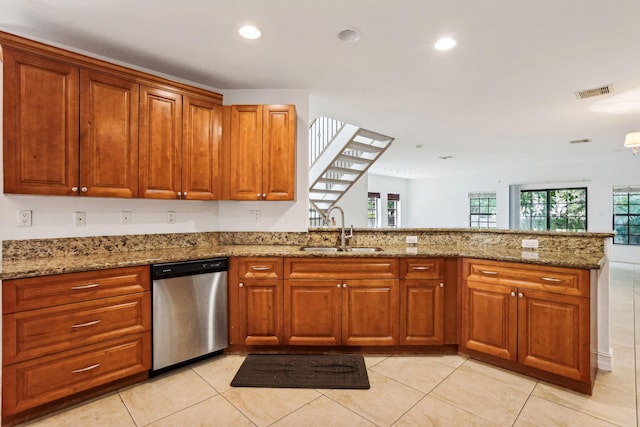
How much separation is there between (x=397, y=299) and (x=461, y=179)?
8816 millimetres

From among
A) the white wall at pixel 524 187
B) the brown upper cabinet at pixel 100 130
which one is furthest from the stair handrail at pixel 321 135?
the white wall at pixel 524 187

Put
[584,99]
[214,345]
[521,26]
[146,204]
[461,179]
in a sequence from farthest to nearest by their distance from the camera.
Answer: [461,179] < [584,99] < [146,204] < [214,345] < [521,26]

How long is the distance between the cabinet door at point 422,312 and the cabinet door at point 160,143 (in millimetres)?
2146

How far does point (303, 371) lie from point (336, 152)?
11.9 feet

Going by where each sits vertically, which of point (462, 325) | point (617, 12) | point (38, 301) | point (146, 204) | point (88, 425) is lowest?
point (88, 425)

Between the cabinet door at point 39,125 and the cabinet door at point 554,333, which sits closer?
the cabinet door at point 39,125

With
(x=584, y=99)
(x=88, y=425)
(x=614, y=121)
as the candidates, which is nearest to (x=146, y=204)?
(x=88, y=425)

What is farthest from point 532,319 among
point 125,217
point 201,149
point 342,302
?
point 125,217

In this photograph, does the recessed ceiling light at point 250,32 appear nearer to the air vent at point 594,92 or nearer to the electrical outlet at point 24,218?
the electrical outlet at point 24,218

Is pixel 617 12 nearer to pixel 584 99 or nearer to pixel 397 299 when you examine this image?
pixel 584 99

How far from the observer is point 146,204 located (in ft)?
9.08

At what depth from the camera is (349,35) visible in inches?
85.8

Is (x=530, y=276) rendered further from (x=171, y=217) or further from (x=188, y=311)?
(x=171, y=217)

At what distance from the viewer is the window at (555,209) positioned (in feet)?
26.2
